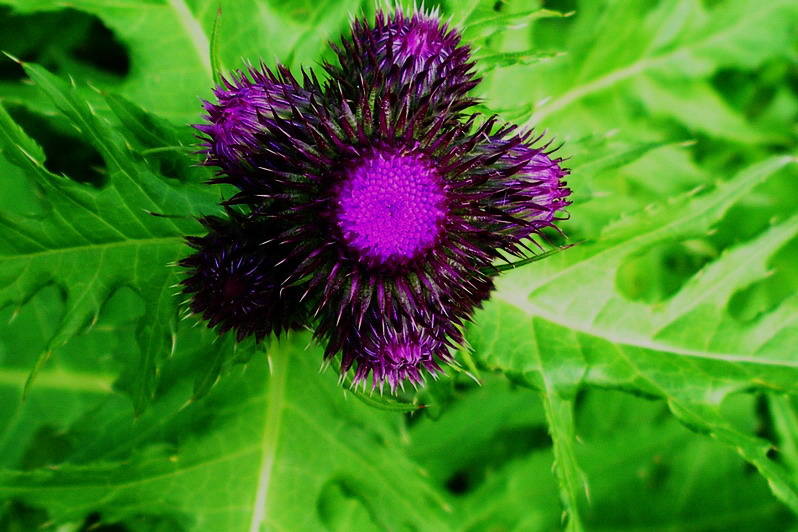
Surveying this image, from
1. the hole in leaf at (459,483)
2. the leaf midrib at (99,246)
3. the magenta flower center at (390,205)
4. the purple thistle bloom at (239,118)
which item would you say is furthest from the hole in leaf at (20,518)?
the magenta flower center at (390,205)

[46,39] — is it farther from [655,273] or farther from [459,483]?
[655,273]

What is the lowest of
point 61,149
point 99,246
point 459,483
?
point 459,483

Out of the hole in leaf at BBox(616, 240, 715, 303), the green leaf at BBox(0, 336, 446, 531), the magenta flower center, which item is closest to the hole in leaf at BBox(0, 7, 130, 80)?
the green leaf at BBox(0, 336, 446, 531)

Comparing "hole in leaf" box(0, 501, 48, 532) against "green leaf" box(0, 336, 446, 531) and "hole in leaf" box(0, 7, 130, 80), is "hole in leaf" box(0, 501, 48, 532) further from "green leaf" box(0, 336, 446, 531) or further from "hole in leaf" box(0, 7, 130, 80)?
"hole in leaf" box(0, 7, 130, 80)

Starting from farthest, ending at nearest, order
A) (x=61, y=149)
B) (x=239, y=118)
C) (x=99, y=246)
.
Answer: (x=61, y=149), (x=99, y=246), (x=239, y=118)

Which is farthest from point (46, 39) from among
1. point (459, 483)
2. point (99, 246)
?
point (459, 483)
